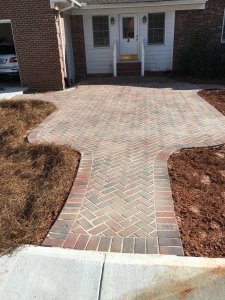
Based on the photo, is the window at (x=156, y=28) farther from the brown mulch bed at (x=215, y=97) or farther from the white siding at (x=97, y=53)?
the brown mulch bed at (x=215, y=97)

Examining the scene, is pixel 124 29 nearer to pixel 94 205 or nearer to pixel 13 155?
pixel 13 155

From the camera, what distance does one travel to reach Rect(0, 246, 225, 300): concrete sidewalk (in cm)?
217

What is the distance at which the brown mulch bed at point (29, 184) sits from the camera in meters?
2.85

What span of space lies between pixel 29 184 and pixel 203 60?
10306 mm

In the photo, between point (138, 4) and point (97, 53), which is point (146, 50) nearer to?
point (138, 4)

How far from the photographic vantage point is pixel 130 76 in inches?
503

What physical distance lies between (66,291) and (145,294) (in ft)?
2.09

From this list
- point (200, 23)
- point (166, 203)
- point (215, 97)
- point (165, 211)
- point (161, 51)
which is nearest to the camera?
point (165, 211)

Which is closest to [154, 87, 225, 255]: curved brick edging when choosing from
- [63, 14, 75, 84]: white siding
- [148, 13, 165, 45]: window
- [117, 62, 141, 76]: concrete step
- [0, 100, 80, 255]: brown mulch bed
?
[0, 100, 80, 255]: brown mulch bed

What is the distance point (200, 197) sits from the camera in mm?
3430

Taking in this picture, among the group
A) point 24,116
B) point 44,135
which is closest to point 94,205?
point 44,135

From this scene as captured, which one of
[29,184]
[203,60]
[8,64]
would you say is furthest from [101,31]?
[29,184]

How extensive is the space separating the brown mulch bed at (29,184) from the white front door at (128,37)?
27.9ft

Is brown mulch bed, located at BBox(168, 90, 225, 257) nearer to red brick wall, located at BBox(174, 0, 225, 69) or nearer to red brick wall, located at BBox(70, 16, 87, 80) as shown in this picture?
red brick wall, located at BBox(174, 0, 225, 69)
